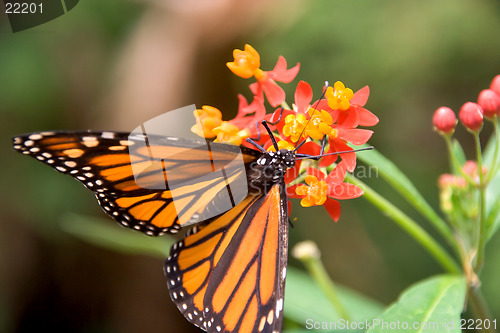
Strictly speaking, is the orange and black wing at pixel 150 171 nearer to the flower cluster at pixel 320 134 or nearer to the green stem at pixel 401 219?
the flower cluster at pixel 320 134

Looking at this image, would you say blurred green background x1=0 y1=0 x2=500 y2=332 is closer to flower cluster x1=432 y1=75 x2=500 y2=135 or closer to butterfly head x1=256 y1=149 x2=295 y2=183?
flower cluster x1=432 y1=75 x2=500 y2=135

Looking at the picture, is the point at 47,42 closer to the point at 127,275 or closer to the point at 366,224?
the point at 127,275

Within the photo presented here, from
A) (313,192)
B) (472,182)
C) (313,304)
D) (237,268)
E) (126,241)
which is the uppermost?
(313,192)

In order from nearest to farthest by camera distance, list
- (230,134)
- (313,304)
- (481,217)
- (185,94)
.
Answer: (481,217)
(230,134)
(313,304)
(185,94)

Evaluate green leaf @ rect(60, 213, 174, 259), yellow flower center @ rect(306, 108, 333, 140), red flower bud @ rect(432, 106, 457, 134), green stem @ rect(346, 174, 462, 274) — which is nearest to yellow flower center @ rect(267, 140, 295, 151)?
yellow flower center @ rect(306, 108, 333, 140)

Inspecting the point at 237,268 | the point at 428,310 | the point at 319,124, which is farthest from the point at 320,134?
the point at 428,310

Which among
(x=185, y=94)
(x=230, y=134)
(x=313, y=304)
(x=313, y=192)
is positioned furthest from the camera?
(x=185, y=94)

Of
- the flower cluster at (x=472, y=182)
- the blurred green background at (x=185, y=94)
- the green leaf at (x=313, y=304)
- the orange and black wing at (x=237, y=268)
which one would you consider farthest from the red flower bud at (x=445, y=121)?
the blurred green background at (x=185, y=94)

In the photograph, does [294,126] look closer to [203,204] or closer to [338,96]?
[338,96]
